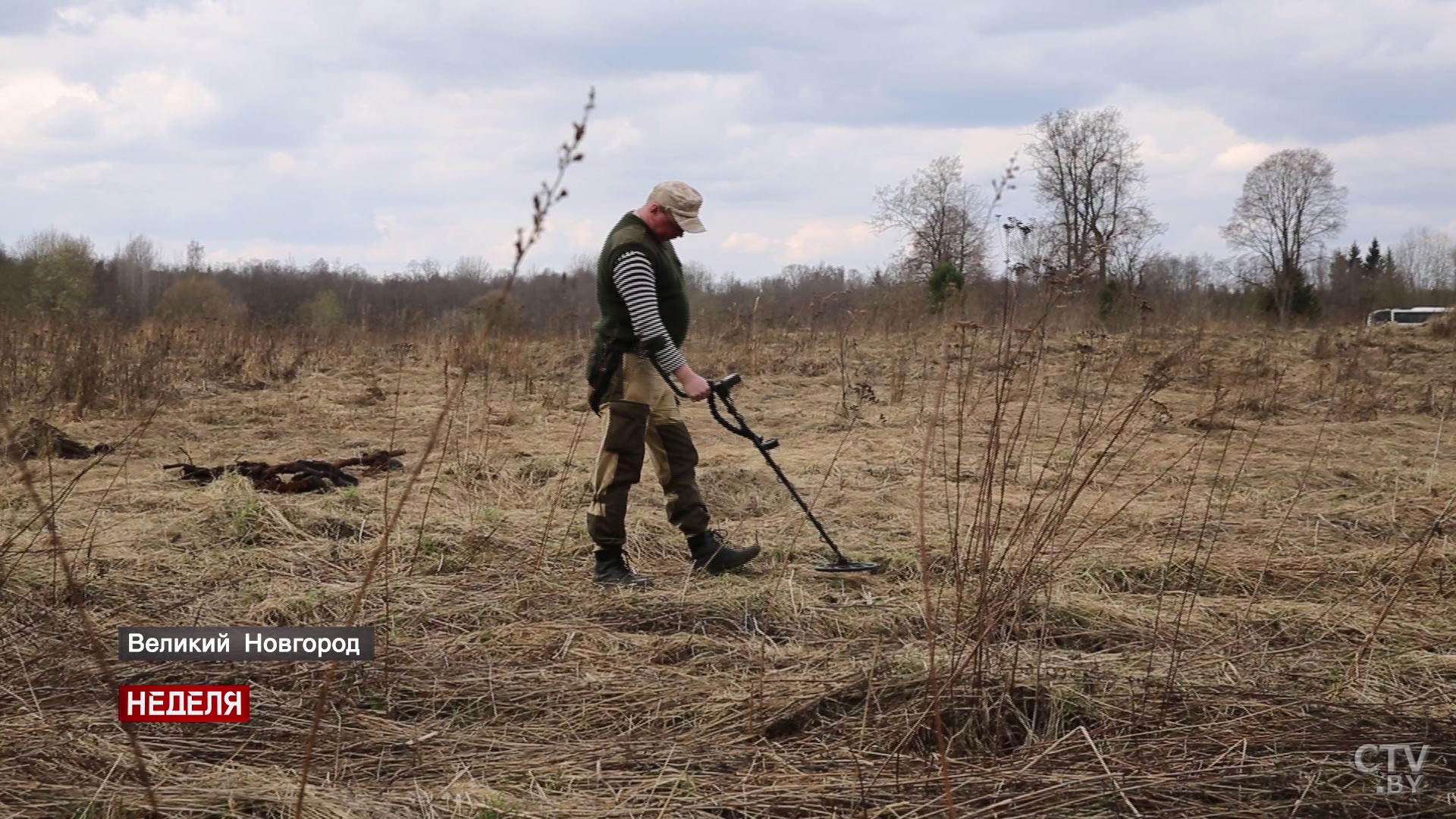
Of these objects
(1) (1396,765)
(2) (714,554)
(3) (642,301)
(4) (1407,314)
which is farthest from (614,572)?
(4) (1407,314)

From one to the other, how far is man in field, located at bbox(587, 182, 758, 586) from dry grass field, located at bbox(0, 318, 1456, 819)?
0.25m

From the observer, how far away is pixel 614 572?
4.52 m

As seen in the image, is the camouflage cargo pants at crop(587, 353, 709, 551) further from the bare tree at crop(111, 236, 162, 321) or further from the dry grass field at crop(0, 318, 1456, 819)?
the bare tree at crop(111, 236, 162, 321)

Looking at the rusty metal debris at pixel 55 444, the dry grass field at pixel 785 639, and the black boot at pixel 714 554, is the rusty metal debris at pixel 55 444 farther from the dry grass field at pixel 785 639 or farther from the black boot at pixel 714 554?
the black boot at pixel 714 554

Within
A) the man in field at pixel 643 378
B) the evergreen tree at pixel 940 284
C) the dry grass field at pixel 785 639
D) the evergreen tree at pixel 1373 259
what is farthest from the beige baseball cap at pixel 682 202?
the evergreen tree at pixel 1373 259

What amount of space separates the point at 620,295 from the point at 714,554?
1135mm

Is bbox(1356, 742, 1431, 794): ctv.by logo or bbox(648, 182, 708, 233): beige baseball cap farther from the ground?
bbox(648, 182, 708, 233): beige baseball cap

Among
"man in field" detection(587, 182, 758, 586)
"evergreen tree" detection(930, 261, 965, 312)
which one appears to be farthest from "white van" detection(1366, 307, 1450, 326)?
"man in field" detection(587, 182, 758, 586)

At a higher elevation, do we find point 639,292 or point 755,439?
point 639,292

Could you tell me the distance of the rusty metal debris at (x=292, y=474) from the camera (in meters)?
6.10

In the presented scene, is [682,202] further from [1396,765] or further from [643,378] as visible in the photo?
[1396,765]

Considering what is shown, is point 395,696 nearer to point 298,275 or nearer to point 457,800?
point 457,800

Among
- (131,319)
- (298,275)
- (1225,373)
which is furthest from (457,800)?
(298,275)

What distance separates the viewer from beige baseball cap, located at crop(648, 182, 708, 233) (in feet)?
14.4
